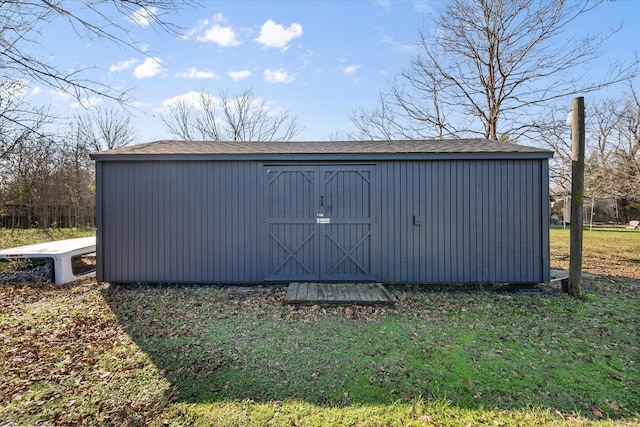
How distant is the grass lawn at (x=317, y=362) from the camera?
7.52ft

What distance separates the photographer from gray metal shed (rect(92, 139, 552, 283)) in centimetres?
544

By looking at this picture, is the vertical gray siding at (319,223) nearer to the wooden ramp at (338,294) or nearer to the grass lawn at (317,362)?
the wooden ramp at (338,294)

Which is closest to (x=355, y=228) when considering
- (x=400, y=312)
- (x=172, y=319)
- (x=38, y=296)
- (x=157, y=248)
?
(x=400, y=312)

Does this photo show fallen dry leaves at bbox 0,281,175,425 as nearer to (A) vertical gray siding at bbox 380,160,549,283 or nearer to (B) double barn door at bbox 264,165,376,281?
(B) double barn door at bbox 264,165,376,281

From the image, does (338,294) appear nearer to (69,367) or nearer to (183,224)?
(183,224)

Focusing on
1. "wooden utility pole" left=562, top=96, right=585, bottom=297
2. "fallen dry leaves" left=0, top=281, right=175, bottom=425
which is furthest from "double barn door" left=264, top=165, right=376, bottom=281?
"wooden utility pole" left=562, top=96, right=585, bottom=297

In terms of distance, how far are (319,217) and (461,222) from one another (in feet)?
8.84

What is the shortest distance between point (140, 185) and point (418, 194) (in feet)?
17.4

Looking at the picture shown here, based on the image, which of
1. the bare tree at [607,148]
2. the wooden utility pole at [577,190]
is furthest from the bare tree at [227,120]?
the wooden utility pole at [577,190]

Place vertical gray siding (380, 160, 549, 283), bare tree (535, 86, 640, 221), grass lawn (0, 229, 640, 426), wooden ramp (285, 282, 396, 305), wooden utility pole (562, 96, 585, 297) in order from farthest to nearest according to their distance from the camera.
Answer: bare tree (535, 86, 640, 221)
vertical gray siding (380, 160, 549, 283)
wooden utility pole (562, 96, 585, 297)
wooden ramp (285, 282, 396, 305)
grass lawn (0, 229, 640, 426)

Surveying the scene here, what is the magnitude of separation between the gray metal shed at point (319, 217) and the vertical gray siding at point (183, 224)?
19mm

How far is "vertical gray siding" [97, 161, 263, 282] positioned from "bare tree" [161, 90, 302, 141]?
13.5 metres

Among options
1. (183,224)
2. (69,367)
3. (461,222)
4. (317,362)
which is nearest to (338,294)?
(317,362)

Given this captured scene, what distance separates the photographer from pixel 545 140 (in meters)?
Result: 9.87
